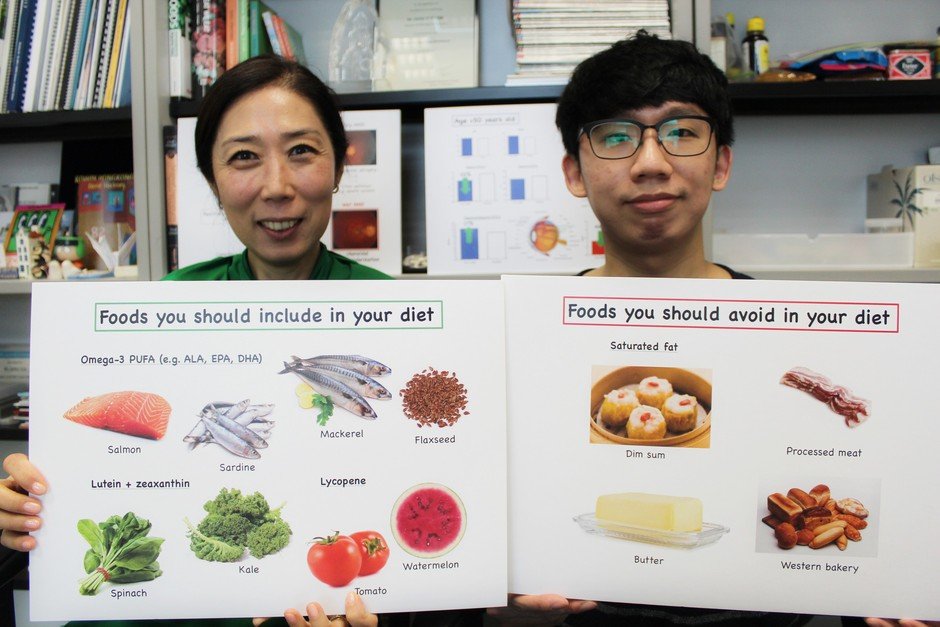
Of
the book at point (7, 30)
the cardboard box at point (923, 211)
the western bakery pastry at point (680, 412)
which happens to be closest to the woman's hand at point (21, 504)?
the western bakery pastry at point (680, 412)

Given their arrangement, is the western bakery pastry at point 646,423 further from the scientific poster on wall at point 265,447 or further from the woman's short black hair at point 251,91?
the woman's short black hair at point 251,91

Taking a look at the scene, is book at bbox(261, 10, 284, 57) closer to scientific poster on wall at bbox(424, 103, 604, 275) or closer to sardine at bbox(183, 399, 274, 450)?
scientific poster on wall at bbox(424, 103, 604, 275)

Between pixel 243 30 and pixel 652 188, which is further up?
pixel 243 30

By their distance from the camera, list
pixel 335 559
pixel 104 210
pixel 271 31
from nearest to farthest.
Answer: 1. pixel 335 559
2. pixel 271 31
3. pixel 104 210

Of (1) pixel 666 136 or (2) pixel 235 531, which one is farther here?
(1) pixel 666 136

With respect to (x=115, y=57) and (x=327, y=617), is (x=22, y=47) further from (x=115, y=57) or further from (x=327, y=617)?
(x=327, y=617)

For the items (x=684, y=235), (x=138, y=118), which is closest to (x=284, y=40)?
(x=138, y=118)

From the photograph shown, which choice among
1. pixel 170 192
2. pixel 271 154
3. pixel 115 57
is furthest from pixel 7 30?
pixel 271 154
